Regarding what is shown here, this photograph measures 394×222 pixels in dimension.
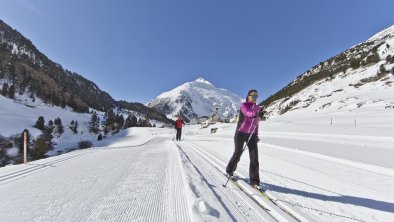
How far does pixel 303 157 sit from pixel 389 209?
4.95 m

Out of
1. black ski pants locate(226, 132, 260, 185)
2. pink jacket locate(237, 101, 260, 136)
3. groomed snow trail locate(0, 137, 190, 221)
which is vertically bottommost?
groomed snow trail locate(0, 137, 190, 221)

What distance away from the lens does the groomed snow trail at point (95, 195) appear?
4363 mm

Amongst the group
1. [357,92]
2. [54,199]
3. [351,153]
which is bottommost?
[54,199]

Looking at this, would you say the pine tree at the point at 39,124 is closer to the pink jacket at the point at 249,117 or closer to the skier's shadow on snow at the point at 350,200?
the pink jacket at the point at 249,117

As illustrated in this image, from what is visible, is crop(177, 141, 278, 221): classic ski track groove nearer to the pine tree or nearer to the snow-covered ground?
the snow-covered ground

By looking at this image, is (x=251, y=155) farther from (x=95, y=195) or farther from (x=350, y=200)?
(x=95, y=195)

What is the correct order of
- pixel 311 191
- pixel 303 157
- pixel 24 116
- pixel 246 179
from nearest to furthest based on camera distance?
pixel 311 191
pixel 246 179
pixel 303 157
pixel 24 116

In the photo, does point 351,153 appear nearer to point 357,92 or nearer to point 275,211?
point 275,211

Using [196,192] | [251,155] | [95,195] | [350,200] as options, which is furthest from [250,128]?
[95,195]

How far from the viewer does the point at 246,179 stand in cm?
739

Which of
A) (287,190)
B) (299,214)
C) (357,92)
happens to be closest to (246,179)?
(287,190)

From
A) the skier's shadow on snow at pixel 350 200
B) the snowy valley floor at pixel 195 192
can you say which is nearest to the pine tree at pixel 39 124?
the snowy valley floor at pixel 195 192

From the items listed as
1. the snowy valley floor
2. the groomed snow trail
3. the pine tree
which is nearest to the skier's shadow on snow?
the snowy valley floor

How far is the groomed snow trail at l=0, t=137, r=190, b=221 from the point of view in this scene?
4.36 metres
